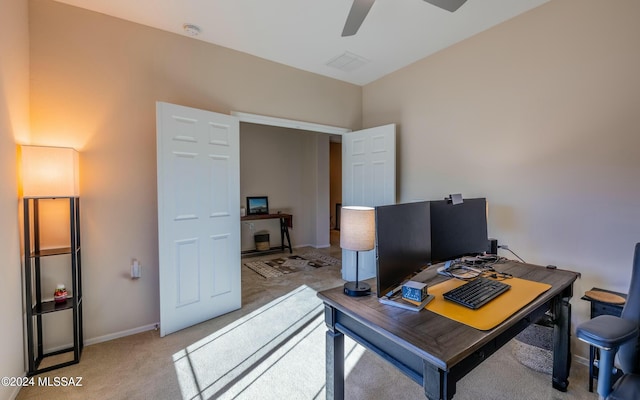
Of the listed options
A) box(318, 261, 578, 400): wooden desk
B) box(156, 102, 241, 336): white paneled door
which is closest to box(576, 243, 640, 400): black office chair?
box(318, 261, 578, 400): wooden desk

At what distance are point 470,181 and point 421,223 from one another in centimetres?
164

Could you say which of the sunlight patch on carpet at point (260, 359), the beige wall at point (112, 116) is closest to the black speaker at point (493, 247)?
the sunlight patch on carpet at point (260, 359)

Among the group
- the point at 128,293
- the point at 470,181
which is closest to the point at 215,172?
the point at 128,293

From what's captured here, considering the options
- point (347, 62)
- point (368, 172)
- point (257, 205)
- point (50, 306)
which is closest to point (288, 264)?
point (257, 205)

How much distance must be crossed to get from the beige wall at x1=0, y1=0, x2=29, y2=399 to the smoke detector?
1.11m

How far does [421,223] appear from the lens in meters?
1.59

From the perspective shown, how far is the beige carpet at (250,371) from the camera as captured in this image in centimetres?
184

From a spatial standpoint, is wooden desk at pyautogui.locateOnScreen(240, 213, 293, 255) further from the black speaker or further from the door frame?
the black speaker

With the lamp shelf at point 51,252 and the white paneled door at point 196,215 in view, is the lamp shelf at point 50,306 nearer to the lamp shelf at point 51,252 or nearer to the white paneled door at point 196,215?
the lamp shelf at point 51,252

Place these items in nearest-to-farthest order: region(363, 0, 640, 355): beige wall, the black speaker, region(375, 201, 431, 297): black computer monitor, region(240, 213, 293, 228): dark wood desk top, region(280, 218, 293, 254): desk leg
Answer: region(375, 201, 431, 297): black computer monitor, region(363, 0, 640, 355): beige wall, the black speaker, region(240, 213, 293, 228): dark wood desk top, region(280, 218, 293, 254): desk leg

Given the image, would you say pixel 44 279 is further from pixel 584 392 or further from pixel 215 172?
pixel 584 392

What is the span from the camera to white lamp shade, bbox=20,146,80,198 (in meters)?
1.99

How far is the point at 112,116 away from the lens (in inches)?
98.1

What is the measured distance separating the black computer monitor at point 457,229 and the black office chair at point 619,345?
28.7 inches
